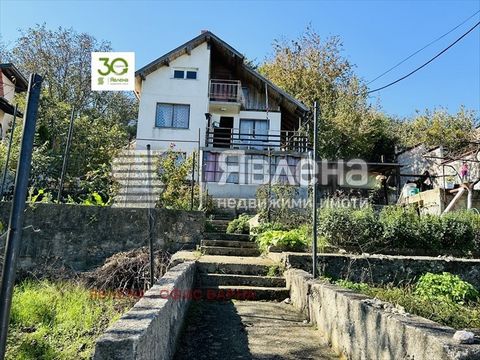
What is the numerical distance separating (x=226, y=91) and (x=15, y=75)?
1071cm

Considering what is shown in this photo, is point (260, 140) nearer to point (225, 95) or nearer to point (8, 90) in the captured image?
point (225, 95)

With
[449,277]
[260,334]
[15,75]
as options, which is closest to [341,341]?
[260,334]

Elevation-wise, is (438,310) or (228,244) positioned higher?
(228,244)

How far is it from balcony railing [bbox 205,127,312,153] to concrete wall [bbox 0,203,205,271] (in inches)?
386

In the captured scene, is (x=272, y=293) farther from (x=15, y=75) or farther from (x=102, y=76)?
(x=15, y=75)

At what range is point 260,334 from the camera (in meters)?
4.64

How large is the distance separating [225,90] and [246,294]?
16.7 m

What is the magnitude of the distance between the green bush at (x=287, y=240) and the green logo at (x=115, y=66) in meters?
4.24

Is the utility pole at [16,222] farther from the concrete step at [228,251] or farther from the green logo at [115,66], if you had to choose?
the concrete step at [228,251]

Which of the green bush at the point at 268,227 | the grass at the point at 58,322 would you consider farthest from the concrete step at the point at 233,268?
the green bush at the point at 268,227

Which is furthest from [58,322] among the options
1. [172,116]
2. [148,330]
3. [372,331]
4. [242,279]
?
[172,116]

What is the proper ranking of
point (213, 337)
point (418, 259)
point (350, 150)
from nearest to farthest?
point (213, 337) < point (418, 259) < point (350, 150)

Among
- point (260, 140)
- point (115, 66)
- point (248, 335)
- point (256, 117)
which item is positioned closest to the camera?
point (248, 335)

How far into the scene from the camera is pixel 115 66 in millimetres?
6004
